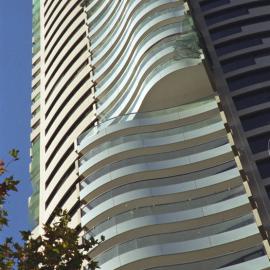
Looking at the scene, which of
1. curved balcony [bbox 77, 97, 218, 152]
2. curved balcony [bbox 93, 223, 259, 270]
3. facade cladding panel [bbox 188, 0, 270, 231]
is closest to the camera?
curved balcony [bbox 93, 223, 259, 270]

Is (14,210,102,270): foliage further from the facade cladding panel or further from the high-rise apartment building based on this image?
the facade cladding panel

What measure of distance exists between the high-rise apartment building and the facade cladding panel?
2.46m

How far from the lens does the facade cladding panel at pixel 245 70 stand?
4319 centimetres

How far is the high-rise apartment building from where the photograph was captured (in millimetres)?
34031

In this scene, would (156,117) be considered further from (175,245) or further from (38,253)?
(38,253)

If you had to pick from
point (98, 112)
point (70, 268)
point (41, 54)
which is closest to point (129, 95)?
point (98, 112)

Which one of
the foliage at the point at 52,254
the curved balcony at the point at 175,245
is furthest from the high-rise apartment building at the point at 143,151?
the foliage at the point at 52,254

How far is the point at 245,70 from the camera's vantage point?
49.7 meters

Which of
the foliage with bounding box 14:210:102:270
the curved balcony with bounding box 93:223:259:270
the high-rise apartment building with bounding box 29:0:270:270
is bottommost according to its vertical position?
the foliage with bounding box 14:210:102:270

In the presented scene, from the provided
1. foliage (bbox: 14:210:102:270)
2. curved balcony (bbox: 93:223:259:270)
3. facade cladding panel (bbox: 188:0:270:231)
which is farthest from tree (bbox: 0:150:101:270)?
facade cladding panel (bbox: 188:0:270:231)

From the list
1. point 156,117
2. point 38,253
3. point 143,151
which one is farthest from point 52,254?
point 156,117

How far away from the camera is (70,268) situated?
40.6 feet

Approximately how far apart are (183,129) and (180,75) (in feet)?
13.5

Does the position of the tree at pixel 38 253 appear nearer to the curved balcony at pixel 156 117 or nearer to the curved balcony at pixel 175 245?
the curved balcony at pixel 175 245
